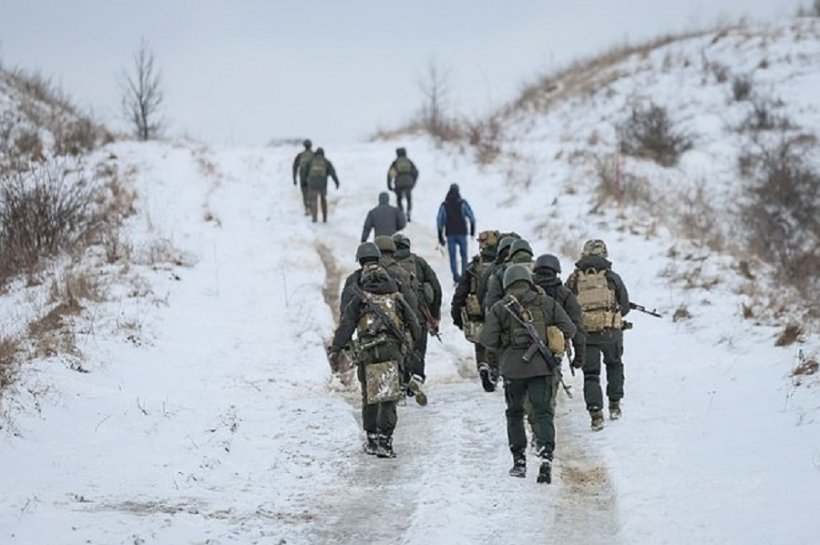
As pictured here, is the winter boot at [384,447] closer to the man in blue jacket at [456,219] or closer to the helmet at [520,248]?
the helmet at [520,248]

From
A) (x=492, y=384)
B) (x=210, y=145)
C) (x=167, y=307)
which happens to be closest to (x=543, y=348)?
(x=492, y=384)

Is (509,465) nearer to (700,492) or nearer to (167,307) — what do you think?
(700,492)

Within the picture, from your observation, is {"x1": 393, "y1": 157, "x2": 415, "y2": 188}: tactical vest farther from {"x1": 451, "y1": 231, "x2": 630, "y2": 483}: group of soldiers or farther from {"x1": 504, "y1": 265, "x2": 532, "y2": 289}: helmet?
{"x1": 504, "y1": 265, "x2": 532, "y2": 289}: helmet

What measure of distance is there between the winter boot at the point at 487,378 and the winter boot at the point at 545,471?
3.26 m

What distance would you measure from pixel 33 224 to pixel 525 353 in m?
11.1

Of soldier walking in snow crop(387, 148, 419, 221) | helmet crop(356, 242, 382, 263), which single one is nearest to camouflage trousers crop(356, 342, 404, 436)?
helmet crop(356, 242, 382, 263)

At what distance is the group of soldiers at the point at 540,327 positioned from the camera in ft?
25.3

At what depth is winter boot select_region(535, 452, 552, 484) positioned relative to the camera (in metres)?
7.58

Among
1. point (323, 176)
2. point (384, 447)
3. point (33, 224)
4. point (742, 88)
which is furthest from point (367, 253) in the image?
point (742, 88)

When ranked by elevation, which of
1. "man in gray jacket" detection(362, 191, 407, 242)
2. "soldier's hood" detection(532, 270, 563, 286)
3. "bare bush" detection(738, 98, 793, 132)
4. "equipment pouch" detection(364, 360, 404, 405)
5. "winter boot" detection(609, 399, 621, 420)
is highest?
"bare bush" detection(738, 98, 793, 132)

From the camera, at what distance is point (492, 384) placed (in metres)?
11.0

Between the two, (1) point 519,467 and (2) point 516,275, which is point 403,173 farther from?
(1) point 519,467

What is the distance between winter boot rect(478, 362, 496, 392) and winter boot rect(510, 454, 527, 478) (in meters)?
3.06

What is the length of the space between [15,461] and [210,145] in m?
27.0
